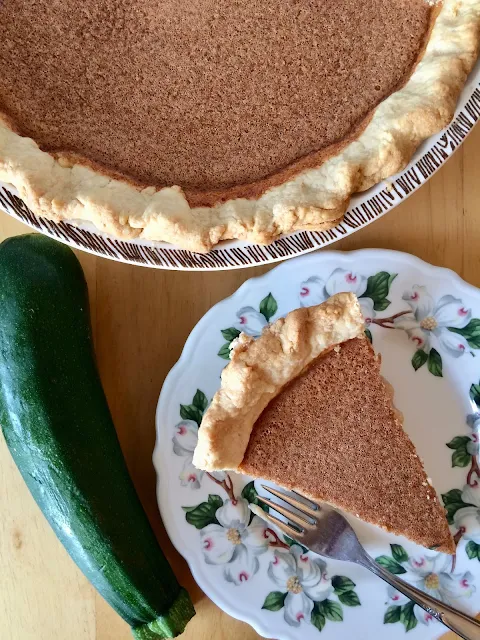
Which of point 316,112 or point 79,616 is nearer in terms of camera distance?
point 316,112

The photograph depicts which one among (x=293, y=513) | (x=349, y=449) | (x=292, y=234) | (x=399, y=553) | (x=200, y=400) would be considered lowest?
(x=399, y=553)

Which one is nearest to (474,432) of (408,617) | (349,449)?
(349,449)

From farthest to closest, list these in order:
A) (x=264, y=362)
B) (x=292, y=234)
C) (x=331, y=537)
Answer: (x=331, y=537)
(x=264, y=362)
(x=292, y=234)

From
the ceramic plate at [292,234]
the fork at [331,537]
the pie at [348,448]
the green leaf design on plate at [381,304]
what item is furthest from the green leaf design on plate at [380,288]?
the fork at [331,537]

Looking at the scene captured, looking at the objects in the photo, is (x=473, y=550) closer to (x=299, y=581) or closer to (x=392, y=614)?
(x=392, y=614)

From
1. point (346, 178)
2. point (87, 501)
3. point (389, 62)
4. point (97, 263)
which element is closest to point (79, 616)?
point (87, 501)

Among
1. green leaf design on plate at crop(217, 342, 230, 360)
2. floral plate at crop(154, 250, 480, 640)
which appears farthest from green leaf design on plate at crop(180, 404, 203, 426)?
green leaf design on plate at crop(217, 342, 230, 360)

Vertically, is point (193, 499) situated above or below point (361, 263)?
below

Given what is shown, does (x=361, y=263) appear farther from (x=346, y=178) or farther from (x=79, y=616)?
(x=79, y=616)
